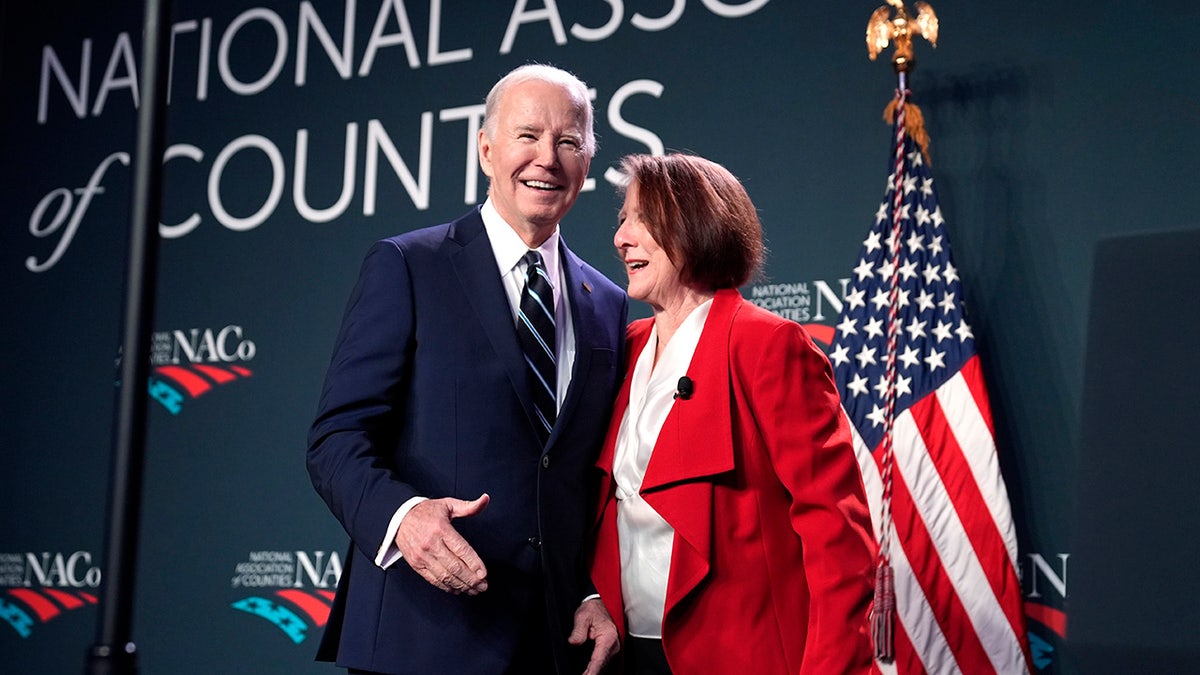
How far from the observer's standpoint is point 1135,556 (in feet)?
11.1

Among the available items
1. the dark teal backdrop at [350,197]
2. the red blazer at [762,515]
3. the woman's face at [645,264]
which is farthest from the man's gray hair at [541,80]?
the dark teal backdrop at [350,197]

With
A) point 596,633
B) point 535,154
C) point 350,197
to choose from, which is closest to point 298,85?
point 350,197

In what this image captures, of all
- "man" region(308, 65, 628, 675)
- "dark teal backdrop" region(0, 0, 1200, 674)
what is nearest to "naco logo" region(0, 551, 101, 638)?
"dark teal backdrop" region(0, 0, 1200, 674)

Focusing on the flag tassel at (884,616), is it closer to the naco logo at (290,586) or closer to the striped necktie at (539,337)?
the striped necktie at (539,337)

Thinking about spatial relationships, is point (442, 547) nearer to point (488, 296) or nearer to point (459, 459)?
point (459, 459)

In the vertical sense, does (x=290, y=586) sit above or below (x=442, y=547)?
below

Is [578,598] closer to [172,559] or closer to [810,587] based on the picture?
[810,587]

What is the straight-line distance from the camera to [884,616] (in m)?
3.25

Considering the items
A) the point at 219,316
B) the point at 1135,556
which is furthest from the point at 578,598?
the point at 219,316

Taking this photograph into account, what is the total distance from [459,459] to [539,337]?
274mm

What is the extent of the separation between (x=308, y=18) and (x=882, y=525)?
306cm

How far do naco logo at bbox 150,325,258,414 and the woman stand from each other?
10.00 ft

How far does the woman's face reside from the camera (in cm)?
222

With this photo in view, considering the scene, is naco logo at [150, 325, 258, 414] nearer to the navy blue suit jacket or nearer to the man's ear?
the man's ear
